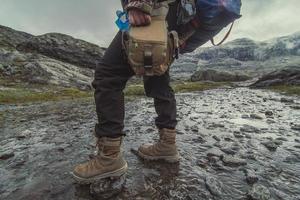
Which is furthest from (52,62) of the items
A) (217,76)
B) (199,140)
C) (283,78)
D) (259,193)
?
(259,193)

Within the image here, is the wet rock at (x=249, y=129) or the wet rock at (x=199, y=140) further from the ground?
the wet rock at (x=199, y=140)

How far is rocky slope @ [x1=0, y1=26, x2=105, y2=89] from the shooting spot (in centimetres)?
3303

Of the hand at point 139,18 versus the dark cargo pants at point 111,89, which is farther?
the dark cargo pants at point 111,89

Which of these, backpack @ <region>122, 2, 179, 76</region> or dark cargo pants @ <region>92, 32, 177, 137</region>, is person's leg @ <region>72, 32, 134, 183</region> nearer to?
dark cargo pants @ <region>92, 32, 177, 137</region>

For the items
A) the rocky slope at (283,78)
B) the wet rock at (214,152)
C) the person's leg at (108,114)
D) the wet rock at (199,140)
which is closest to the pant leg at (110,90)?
the person's leg at (108,114)

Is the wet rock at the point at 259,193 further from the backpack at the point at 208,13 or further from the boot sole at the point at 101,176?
the backpack at the point at 208,13

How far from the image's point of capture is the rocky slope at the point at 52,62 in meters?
33.0

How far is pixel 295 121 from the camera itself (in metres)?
8.83

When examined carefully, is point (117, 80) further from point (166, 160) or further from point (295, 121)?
point (295, 121)

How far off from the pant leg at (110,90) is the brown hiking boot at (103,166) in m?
0.14

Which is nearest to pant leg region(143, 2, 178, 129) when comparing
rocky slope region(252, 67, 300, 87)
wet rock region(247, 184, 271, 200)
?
wet rock region(247, 184, 271, 200)

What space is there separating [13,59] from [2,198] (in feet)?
138

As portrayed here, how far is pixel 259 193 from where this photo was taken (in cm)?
347

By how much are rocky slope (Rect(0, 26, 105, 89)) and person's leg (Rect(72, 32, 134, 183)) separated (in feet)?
95.0
